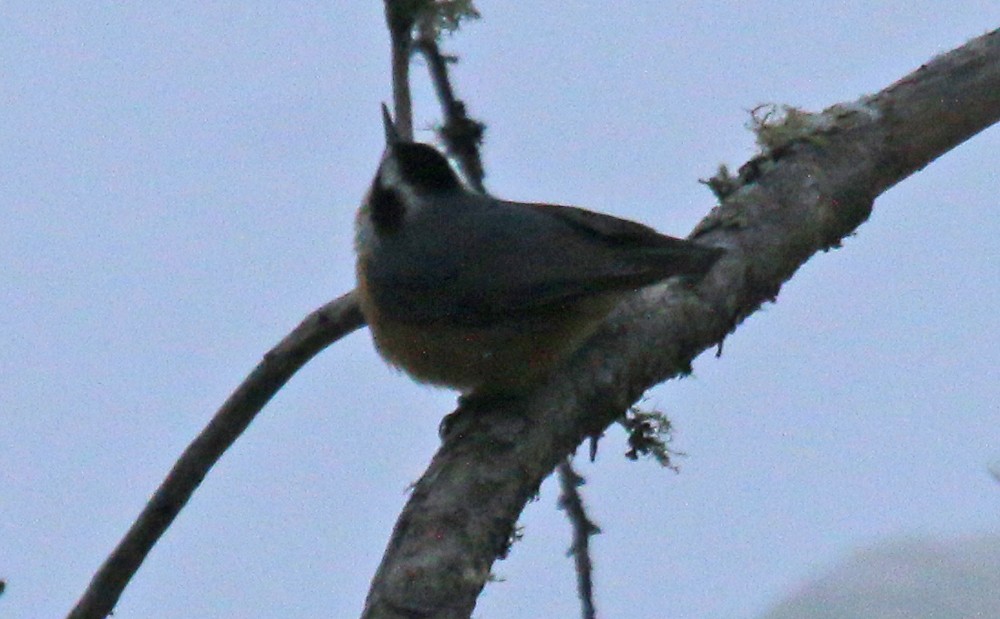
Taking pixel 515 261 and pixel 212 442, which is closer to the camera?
pixel 515 261

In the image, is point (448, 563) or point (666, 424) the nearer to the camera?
point (448, 563)

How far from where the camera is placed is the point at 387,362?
3424 mm

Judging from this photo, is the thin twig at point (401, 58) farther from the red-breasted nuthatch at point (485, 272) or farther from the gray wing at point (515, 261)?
the gray wing at point (515, 261)

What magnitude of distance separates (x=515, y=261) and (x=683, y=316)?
0.40 meters

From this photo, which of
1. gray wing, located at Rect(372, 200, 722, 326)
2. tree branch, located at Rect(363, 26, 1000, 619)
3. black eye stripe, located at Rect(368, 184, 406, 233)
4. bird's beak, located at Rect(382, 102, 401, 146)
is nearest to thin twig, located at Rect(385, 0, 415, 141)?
bird's beak, located at Rect(382, 102, 401, 146)

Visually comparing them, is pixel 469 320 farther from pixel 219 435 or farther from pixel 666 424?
pixel 219 435

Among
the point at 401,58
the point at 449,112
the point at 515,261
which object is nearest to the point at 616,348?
the point at 515,261

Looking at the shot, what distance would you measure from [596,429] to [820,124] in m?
1.19

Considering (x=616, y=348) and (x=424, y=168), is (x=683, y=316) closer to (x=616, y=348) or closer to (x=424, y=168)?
(x=616, y=348)

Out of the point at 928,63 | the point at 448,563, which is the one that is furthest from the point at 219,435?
the point at 928,63

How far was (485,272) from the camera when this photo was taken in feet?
10.4

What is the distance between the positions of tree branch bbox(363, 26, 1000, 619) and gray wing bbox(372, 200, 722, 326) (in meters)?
0.17

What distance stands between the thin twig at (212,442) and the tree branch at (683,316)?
2.77ft

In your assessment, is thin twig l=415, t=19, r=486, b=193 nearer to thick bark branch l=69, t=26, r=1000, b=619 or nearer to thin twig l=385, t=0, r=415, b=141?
thin twig l=385, t=0, r=415, b=141
